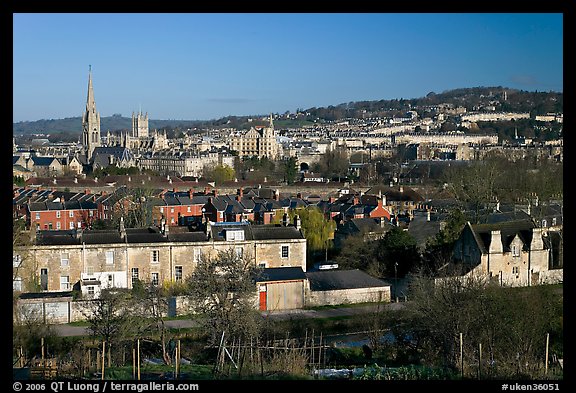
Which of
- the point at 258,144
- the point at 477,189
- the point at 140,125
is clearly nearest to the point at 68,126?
the point at 140,125

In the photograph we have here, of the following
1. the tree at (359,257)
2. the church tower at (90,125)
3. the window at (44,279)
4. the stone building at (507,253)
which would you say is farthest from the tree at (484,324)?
the church tower at (90,125)

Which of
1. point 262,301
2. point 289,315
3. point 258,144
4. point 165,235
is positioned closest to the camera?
point 289,315

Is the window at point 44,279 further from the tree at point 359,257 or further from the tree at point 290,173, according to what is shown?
the tree at point 290,173

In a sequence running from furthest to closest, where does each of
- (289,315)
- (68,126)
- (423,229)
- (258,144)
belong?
(68,126)
(258,144)
(423,229)
(289,315)

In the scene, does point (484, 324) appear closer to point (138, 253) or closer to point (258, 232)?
point (258, 232)

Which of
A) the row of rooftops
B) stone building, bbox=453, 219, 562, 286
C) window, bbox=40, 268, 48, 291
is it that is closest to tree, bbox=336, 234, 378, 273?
the row of rooftops

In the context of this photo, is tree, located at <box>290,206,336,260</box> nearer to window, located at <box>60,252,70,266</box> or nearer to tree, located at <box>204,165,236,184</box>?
window, located at <box>60,252,70,266</box>

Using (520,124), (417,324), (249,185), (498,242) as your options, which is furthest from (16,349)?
(520,124)
